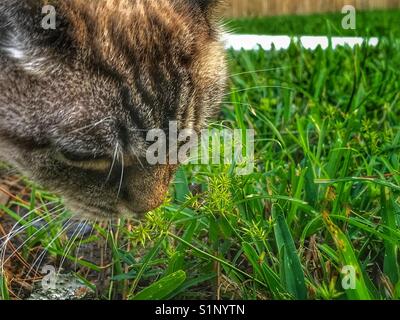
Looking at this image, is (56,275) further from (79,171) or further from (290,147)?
(290,147)

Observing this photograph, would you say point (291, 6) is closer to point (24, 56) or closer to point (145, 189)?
point (145, 189)

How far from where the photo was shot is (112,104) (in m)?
1.20

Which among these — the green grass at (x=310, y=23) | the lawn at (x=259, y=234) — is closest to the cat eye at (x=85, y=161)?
the lawn at (x=259, y=234)

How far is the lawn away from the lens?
123cm

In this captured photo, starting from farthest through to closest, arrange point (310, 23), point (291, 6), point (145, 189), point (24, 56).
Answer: point (291, 6)
point (310, 23)
point (145, 189)
point (24, 56)

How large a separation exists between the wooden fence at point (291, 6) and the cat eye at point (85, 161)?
308 cm

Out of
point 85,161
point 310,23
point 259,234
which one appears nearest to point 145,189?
point 85,161

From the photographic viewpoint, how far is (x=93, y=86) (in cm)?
120

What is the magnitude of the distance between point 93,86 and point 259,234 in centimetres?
40

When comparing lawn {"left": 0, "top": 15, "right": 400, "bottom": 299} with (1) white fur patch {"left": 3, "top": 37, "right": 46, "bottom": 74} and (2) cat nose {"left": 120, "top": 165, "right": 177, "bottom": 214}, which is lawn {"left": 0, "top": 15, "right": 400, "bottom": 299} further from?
(1) white fur patch {"left": 3, "top": 37, "right": 46, "bottom": 74}
